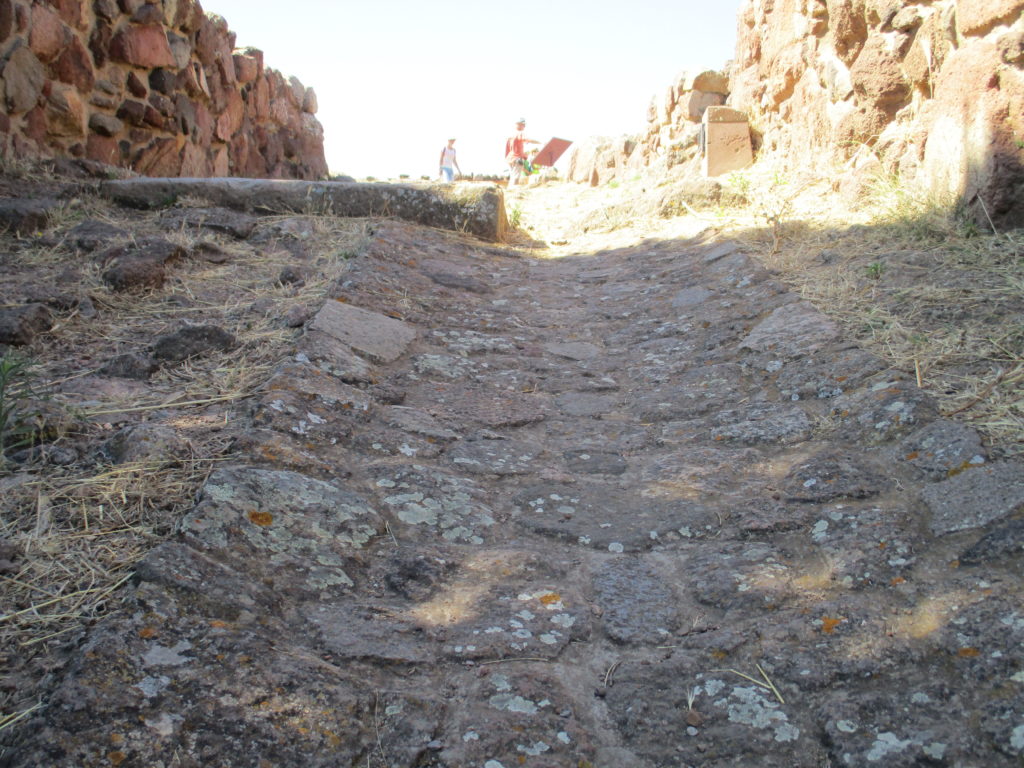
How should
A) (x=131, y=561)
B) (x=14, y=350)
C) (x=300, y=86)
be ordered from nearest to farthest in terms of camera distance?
(x=131, y=561)
(x=14, y=350)
(x=300, y=86)

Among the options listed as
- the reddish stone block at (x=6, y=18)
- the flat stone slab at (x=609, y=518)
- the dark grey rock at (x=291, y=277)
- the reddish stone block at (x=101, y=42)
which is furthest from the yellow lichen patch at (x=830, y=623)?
the reddish stone block at (x=101, y=42)

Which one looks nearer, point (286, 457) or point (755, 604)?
point (755, 604)

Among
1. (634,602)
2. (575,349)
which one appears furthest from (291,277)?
(634,602)

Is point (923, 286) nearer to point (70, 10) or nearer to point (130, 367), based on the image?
point (130, 367)

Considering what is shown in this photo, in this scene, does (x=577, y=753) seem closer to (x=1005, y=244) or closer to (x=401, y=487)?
(x=401, y=487)

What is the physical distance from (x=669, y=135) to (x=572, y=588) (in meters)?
7.97

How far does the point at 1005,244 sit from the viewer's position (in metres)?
3.18

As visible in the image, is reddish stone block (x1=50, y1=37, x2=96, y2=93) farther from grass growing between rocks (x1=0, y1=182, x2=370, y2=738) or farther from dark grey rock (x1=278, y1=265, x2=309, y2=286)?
dark grey rock (x1=278, y1=265, x2=309, y2=286)

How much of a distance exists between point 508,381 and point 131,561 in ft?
5.95

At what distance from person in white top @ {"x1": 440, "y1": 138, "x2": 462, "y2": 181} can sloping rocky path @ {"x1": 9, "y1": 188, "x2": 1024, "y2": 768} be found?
430 inches

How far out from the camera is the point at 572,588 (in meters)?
1.78

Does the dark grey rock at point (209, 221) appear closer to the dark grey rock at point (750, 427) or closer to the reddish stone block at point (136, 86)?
the reddish stone block at point (136, 86)

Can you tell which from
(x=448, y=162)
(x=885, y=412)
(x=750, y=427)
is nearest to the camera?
(x=885, y=412)

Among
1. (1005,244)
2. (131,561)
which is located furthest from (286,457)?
(1005,244)
